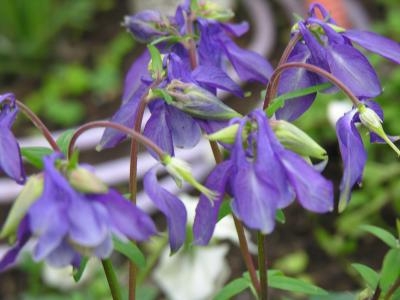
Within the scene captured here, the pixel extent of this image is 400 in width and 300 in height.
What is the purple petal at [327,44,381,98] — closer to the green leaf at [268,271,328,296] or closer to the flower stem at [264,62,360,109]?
the flower stem at [264,62,360,109]

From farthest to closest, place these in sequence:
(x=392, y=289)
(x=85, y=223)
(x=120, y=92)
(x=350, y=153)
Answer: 1. (x=120, y=92)
2. (x=392, y=289)
3. (x=350, y=153)
4. (x=85, y=223)

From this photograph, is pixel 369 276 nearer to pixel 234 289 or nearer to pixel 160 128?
pixel 234 289

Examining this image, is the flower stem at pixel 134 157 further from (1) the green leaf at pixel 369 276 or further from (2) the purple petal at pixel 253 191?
(1) the green leaf at pixel 369 276

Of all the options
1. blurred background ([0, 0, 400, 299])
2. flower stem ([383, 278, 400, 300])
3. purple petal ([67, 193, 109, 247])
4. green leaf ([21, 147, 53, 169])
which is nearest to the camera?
purple petal ([67, 193, 109, 247])

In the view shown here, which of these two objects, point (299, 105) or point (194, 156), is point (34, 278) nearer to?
point (194, 156)

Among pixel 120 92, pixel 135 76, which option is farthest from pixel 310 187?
pixel 120 92

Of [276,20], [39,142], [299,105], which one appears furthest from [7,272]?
[299,105]

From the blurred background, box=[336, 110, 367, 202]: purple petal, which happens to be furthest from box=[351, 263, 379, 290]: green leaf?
the blurred background
